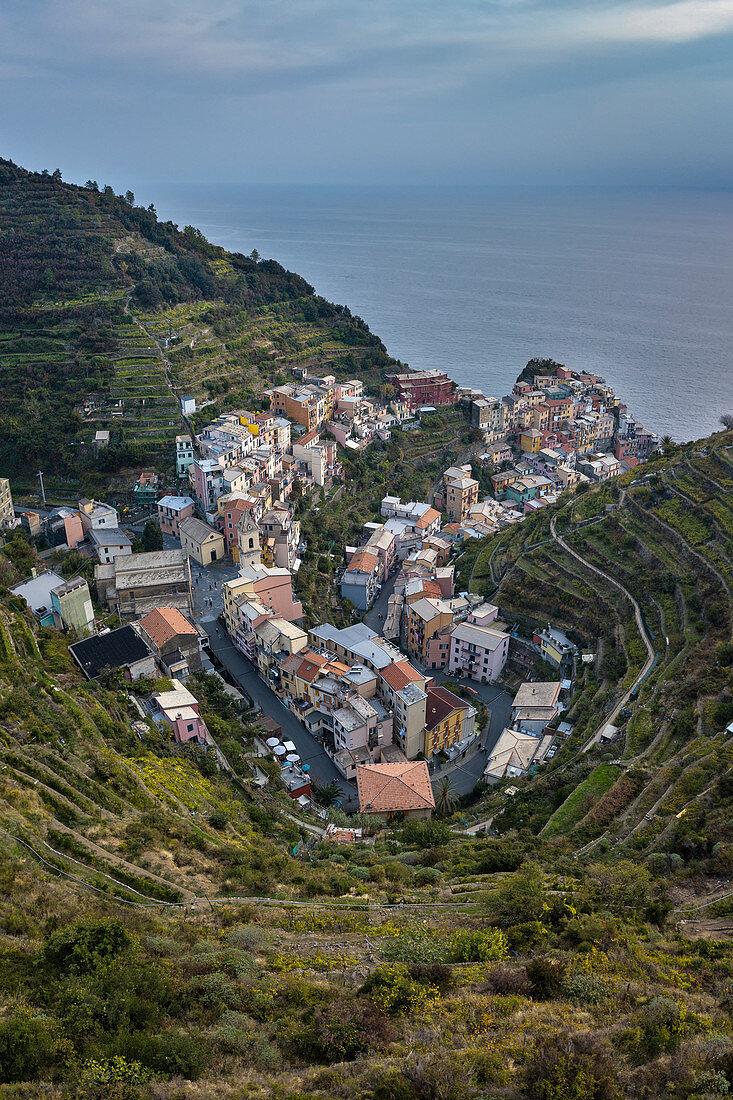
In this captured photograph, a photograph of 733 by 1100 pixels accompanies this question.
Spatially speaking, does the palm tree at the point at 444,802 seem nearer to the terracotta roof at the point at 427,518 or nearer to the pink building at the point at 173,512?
the pink building at the point at 173,512

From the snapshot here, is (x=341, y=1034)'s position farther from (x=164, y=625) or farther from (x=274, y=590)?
(x=274, y=590)

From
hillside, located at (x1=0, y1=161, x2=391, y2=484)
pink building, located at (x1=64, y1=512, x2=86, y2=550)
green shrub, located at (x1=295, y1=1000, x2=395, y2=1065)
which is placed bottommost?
pink building, located at (x1=64, y1=512, x2=86, y2=550)

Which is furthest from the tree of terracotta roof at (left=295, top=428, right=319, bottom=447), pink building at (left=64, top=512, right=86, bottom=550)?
terracotta roof at (left=295, top=428, right=319, bottom=447)

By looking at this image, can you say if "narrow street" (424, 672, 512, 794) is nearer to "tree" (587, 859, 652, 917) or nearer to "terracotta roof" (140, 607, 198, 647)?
"tree" (587, 859, 652, 917)

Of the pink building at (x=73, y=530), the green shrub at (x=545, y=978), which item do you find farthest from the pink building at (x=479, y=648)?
the green shrub at (x=545, y=978)

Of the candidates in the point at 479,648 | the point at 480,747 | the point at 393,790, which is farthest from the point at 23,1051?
the point at 479,648

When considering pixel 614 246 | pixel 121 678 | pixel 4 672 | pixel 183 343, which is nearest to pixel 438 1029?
pixel 4 672
